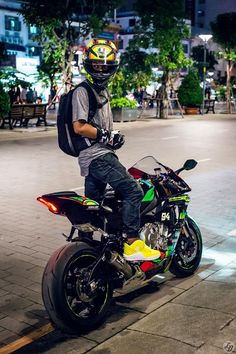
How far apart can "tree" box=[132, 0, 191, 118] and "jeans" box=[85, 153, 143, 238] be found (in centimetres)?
2227

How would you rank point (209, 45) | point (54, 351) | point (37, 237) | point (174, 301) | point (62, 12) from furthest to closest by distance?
point (209, 45)
point (62, 12)
point (37, 237)
point (174, 301)
point (54, 351)

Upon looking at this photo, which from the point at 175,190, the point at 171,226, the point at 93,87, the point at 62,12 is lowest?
the point at 171,226

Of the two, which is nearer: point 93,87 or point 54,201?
point 54,201

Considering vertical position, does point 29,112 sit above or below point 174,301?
above

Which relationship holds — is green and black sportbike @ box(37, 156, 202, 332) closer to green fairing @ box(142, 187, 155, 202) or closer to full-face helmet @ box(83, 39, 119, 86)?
green fairing @ box(142, 187, 155, 202)

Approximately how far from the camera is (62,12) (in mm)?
19734

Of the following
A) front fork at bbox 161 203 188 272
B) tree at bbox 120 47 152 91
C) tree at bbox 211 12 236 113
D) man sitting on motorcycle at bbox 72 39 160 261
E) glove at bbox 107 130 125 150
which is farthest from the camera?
tree at bbox 211 12 236 113

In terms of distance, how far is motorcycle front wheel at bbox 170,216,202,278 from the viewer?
16.0ft

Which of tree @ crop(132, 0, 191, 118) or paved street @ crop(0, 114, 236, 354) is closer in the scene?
paved street @ crop(0, 114, 236, 354)

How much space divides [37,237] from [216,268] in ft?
7.48

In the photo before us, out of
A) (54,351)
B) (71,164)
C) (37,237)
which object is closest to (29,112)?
(71,164)

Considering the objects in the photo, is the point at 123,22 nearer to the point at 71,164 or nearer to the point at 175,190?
the point at 71,164

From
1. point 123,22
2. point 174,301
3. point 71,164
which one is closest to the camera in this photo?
point 174,301

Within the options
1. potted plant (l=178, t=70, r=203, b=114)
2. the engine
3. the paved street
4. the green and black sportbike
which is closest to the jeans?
the green and black sportbike
